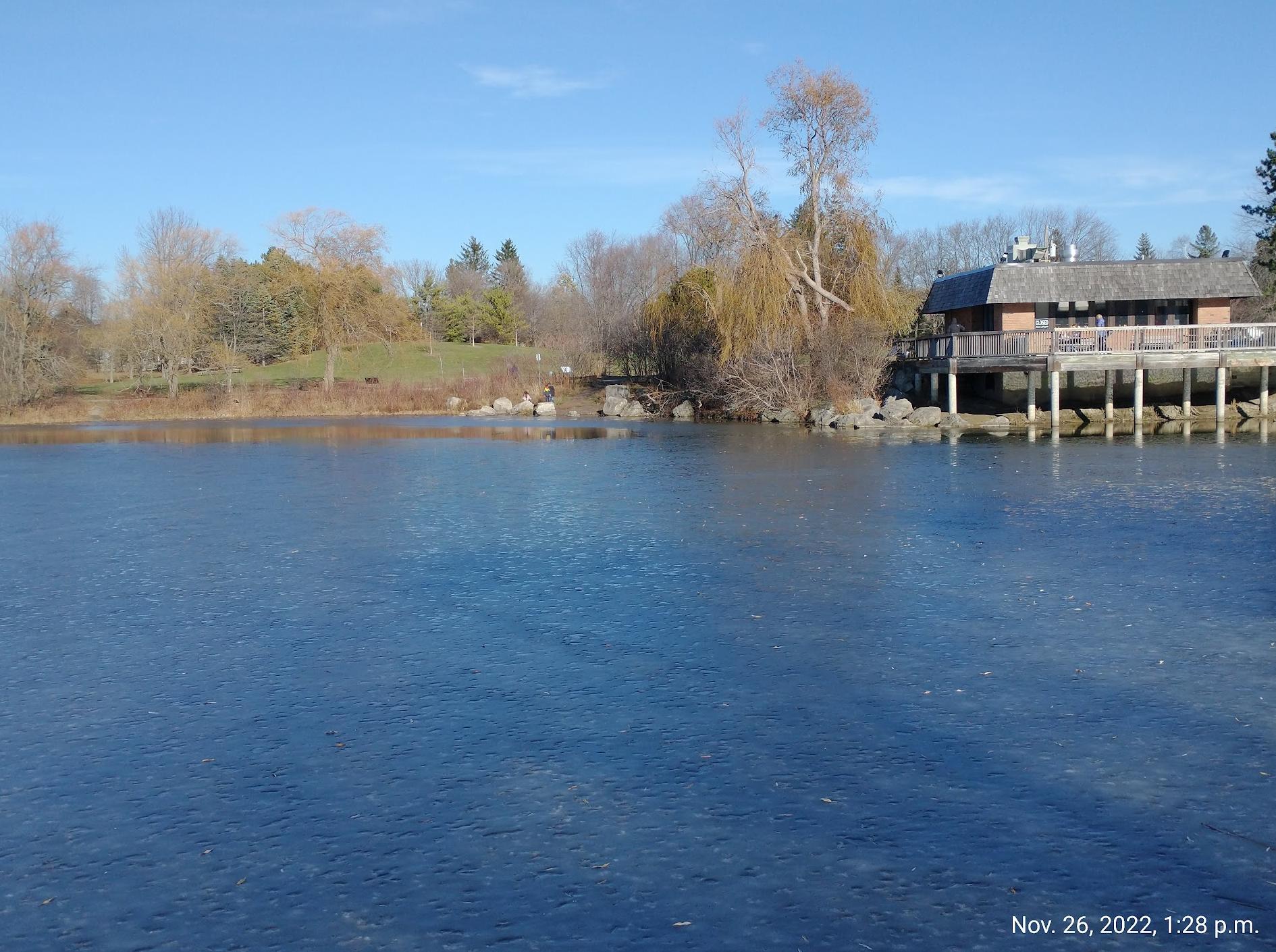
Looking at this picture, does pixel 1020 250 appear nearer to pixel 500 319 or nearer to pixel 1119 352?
pixel 1119 352

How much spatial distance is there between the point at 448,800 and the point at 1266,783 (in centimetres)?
510

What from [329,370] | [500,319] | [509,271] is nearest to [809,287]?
[329,370]

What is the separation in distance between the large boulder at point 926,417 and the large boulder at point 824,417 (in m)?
2.90

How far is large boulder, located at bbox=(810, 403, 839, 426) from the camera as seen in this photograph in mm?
43031

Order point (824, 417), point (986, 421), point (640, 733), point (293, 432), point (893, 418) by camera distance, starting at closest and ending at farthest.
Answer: point (640, 733) → point (986, 421) → point (893, 418) → point (824, 417) → point (293, 432)

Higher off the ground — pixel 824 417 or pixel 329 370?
pixel 329 370

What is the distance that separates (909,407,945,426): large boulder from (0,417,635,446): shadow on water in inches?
433

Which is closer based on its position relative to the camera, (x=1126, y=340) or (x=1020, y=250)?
(x=1126, y=340)

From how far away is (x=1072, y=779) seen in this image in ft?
23.0

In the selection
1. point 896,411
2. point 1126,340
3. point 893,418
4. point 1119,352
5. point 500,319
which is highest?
point 500,319

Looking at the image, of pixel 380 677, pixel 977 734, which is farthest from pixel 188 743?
pixel 977 734

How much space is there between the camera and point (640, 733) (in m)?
8.01

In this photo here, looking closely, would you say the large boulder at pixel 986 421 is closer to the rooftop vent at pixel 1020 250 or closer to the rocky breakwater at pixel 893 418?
the rocky breakwater at pixel 893 418

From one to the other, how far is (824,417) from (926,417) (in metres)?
3.90
